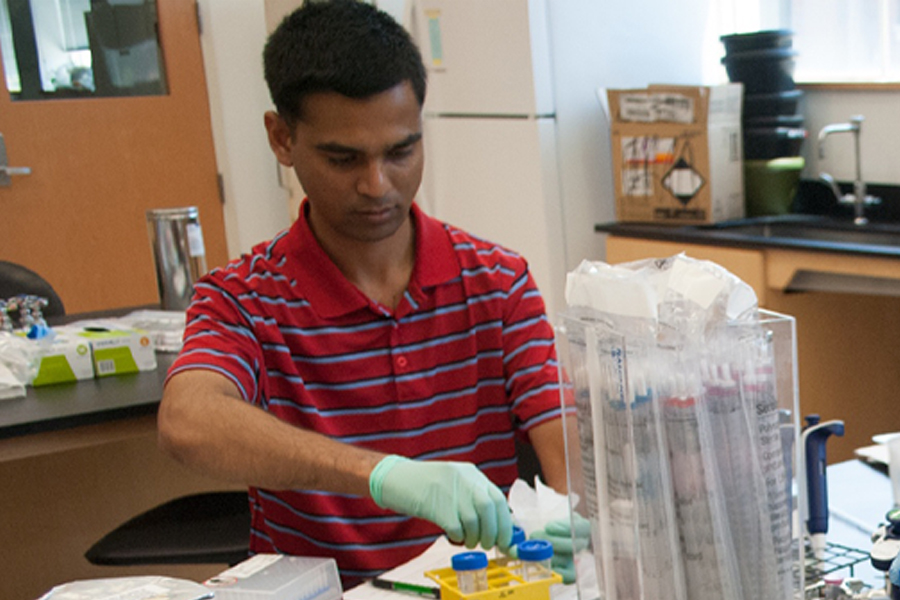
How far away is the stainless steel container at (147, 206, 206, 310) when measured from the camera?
246 cm

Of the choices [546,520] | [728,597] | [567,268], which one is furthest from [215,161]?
[728,597]

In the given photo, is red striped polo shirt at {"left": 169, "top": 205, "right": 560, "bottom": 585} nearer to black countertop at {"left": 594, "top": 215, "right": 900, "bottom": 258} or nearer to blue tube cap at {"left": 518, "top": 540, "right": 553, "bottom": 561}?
blue tube cap at {"left": 518, "top": 540, "right": 553, "bottom": 561}

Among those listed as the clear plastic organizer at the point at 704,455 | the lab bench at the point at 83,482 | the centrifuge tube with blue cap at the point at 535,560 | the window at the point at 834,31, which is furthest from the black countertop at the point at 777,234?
the clear plastic organizer at the point at 704,455

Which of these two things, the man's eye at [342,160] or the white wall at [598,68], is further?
the white wall at [598,68]

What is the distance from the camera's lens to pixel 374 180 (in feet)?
4.93

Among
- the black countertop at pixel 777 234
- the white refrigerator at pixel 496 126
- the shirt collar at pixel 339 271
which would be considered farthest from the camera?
the white refrigerator at pixel 496 126

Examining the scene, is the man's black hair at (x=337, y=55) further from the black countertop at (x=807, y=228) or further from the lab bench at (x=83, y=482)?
the black countertop at (x=807, y=228)

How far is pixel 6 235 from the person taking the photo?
14.0ft

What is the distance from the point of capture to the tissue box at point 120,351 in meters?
2.13

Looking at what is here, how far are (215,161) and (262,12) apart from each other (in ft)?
2.09

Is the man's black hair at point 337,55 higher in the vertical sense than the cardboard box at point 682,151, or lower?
higher

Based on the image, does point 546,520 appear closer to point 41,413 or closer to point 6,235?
point 41,413

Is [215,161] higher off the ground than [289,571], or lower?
higher

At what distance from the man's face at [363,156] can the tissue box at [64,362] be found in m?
0.76
